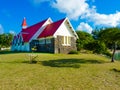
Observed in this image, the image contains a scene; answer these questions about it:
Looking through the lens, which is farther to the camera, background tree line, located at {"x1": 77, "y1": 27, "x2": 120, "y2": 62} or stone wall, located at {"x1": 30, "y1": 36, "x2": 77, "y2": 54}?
stone wall, located at {"x1": 30, "y1": 36, "x2": 77, "y2": 54}

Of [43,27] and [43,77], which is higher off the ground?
[43,27]

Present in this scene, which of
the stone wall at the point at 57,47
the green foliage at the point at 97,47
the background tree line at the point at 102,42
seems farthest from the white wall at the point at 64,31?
the green foliage at the point at 97,47

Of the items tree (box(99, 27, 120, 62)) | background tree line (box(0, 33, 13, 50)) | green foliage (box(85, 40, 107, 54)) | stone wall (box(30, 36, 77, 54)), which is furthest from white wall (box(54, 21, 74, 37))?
background tree line (box(0, 33, 13, 50))

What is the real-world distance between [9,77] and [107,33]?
45.5ft

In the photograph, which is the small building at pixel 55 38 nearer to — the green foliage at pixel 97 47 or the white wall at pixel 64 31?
the white wall at pixel 64 31

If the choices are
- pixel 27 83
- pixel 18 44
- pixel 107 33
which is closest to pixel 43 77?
pixel 27 83

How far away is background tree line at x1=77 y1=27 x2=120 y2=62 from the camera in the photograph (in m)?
23.1

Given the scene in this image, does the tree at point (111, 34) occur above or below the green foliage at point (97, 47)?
above

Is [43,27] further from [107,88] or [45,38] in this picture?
[107,88]

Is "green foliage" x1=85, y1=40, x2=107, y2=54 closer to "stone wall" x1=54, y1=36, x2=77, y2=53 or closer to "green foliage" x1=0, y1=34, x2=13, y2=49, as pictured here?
"stone wall" x1=54, y1=36, x2=77, y2=53

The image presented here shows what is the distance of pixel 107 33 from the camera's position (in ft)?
76.9

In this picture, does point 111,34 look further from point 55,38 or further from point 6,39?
point 6,39

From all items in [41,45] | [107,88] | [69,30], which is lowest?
[107,88]

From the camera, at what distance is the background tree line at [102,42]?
23.1m
